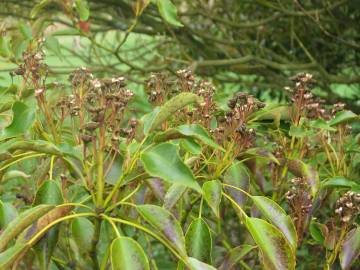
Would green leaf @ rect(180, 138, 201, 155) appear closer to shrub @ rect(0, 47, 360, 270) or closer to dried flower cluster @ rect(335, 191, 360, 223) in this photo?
shrub @ rect(0, 47, 360, 270)

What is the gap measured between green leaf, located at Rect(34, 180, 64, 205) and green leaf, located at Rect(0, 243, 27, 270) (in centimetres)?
15

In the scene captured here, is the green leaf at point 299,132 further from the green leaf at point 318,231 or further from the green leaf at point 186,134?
the green leaf at point 186,134

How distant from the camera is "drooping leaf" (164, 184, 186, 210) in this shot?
131 cm

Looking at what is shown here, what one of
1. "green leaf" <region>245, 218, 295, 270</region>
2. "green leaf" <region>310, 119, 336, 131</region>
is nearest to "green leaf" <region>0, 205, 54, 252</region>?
"green leaf" <region>245, 218, 295, 270</region>

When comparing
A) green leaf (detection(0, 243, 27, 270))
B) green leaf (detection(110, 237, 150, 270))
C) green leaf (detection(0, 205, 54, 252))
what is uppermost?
green leaf (detection(0, 205, 54, 252))

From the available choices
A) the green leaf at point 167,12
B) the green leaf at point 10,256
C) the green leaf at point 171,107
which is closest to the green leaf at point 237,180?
the green leaf at point 171,107

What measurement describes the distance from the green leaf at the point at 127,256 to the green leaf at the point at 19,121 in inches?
11.7

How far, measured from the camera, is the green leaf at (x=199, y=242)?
4.30 ft

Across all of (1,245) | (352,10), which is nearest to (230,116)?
(1,245)

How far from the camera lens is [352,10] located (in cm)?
410

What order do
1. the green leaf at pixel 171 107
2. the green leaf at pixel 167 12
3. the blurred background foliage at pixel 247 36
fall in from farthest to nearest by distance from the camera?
the blurred background foliage at pixel 247 36 → the green leaf at pixel 167 12 → the green leaf at pixel 171 107

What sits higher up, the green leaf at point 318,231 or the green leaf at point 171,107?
the green leaf at point 171,107

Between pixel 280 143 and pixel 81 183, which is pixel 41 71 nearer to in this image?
pixel 81 183

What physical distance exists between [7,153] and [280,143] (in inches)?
27.0
